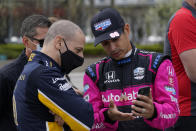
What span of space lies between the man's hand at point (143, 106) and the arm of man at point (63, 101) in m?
0.34

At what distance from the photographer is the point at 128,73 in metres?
2.79

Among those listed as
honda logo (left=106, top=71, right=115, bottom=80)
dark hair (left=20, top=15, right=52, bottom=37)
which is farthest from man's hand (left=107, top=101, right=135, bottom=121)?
dark hair (left=20, top=15, right=52, bottom=37)

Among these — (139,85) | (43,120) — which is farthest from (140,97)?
(43,120)

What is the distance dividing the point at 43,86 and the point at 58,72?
20cm

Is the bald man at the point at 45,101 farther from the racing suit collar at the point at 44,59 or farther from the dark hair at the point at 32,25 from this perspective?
the dark hair at the point at 32,25

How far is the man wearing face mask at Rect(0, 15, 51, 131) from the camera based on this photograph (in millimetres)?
3338

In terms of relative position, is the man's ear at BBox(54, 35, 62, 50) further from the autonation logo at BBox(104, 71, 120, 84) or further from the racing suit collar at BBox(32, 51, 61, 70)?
the autonation logo at BBox(104, 71, 120, 84)

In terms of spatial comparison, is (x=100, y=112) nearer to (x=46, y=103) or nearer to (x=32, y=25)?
(x=46, y=103)

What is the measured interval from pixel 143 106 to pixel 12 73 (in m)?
1.48

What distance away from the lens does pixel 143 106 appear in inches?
97.0

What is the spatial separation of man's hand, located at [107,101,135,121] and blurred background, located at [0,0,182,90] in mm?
7939

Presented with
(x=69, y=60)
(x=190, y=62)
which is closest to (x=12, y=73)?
(x=69, y=60)

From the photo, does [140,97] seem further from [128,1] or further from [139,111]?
[128,1]

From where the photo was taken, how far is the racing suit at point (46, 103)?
8.13 feet
